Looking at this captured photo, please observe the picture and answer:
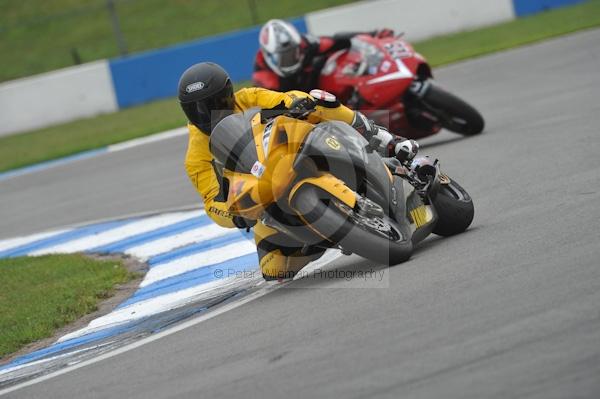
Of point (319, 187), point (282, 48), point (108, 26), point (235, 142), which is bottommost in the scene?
point (108, 26)

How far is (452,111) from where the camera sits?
38.2 feet

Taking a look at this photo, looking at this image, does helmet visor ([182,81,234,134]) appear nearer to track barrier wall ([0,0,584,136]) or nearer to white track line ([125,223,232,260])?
white track line ([125,223,232,260])

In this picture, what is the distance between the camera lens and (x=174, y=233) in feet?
34.8

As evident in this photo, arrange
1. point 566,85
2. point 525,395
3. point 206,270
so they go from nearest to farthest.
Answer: point 525,395 < point 206,270 < point 566,85

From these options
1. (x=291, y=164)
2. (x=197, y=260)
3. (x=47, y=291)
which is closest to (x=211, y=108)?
(x=291, y=164)

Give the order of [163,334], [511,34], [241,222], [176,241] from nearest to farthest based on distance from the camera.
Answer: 1. [163,334]
2. [241,222]
3. [176,241]
4. [511,34]

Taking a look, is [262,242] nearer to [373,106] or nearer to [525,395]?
[525,395]

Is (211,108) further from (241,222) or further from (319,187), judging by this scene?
(319,187)

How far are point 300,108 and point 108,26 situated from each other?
68.9 feet

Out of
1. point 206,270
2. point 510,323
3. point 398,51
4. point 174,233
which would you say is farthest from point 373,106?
point 510,323

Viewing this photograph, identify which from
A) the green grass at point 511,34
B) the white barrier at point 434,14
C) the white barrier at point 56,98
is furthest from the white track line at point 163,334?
the white barrier at point 434,14

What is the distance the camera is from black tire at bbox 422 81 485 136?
37.9 feet

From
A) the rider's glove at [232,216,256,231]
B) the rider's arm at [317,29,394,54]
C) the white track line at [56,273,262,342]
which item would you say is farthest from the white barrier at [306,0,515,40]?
the rider's glove at [232,216,256,231]

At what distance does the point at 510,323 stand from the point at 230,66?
17.1m
